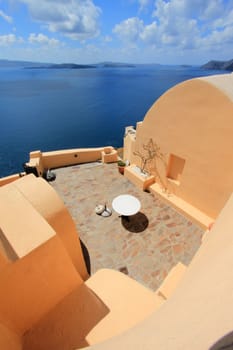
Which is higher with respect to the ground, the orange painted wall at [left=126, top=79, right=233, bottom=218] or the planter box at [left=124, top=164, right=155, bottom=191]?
the orange painted wall at [left=126, top=79, right=233, bottom=218]

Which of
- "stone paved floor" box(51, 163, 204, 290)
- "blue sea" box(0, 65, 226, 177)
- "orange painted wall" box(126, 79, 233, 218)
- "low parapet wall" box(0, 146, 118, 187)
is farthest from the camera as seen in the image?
"blue sea" box(0, 65, 226, 177)

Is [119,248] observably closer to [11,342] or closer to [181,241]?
[181,241]

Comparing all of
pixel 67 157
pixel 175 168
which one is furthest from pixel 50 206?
pixel 67 157

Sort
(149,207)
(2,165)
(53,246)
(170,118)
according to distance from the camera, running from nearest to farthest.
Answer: (53,246) < (170,118) < (149,207) < (2,165)

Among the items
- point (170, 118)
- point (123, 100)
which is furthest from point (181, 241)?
point (123, 100)

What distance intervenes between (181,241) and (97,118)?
3861cm

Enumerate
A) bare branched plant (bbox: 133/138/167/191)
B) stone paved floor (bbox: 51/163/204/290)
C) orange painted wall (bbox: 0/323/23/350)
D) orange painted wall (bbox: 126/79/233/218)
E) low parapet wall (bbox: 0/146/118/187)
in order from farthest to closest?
low parapet wall (bbox: 0/146/118/187), bare branched plant (bbox: 133/138/167/191), orange painted wall (bbox: 126/79/233/218), stone paved floor (bbox: 51/163/204/290), orange painted wall (bbox: 0/323/23/350)

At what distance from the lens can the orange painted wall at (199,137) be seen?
7.04 m

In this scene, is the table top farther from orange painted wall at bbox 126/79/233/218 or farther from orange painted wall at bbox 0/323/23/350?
orange painted wall at bbox 0/323/23/350

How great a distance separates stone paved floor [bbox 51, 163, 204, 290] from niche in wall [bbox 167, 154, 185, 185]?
145 cm

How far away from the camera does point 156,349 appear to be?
1.58 metres

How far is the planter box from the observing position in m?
10.6

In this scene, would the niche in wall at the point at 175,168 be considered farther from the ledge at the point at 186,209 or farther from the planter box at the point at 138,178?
the planter box at the point at 138,178

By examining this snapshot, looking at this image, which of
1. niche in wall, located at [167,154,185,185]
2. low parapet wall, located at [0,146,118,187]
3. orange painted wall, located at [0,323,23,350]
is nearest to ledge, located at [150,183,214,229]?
niche in wall, located at [167,154,185,185]
